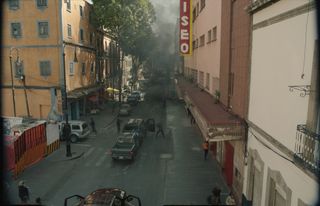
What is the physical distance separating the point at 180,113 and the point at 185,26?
16819mm

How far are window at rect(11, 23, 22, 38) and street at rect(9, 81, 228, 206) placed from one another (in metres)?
14.1

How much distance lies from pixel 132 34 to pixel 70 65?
1364cm

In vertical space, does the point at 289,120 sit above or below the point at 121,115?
above

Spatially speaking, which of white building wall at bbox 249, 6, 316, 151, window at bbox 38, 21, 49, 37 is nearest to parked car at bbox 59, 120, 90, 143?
window at bbox 38, 21, 49, 37

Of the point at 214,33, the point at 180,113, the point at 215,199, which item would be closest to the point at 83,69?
the point at 180,113

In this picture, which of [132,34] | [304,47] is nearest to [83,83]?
[132,34]

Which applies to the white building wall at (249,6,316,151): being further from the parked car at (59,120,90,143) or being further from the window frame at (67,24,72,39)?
the window frame at (67,24,72,39)

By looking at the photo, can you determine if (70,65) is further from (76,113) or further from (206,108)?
(206,108)

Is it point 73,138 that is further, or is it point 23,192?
point 73,138

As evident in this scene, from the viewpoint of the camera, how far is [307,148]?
23.2 ft

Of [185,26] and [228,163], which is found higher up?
[185,26]

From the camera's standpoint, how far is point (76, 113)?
35.9 meters

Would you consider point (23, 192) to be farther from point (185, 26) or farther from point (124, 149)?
point (185, 26)

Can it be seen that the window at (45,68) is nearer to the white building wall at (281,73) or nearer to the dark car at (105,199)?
the dark car at (105,199)
